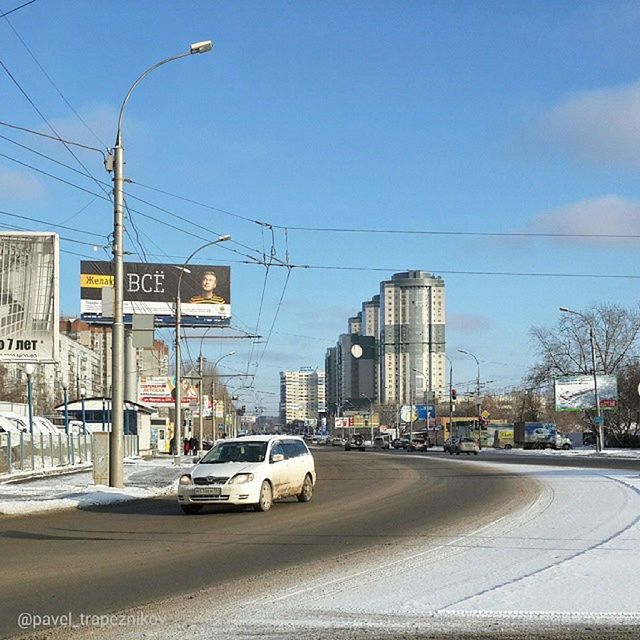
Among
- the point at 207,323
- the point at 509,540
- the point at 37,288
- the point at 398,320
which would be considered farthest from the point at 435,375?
the point at 509,540

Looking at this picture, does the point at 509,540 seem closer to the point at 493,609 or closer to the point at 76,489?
the point at 493,609

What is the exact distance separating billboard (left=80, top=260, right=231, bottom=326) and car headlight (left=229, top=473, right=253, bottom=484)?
64927mm

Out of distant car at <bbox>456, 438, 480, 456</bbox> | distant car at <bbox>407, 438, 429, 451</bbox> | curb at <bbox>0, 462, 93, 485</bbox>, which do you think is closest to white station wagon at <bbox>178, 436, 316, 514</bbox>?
curb at <bbox>0, 462, 93, 485</bbox>

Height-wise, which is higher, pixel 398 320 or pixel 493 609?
pixel 398 320

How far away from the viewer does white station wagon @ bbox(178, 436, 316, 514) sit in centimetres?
1944

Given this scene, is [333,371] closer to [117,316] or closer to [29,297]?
[29,297]

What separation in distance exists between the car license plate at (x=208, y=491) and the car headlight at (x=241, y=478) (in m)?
0.32

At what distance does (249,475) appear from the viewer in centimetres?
1964

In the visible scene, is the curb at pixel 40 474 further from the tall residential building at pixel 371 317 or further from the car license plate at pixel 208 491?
the tall residential building at pixel 371 317

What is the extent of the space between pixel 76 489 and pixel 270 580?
1630 cm

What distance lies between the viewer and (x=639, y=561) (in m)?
11.4

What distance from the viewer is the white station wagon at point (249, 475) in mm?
19438

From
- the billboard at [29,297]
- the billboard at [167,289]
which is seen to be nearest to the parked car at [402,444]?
the billboard at [167,289]

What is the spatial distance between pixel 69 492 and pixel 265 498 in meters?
7.35
